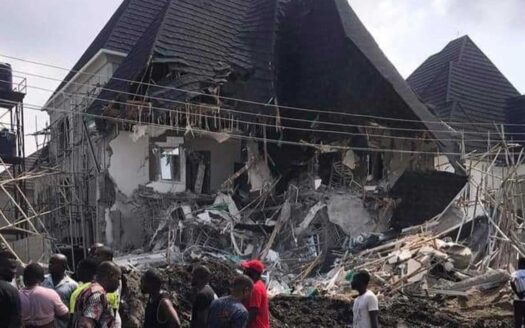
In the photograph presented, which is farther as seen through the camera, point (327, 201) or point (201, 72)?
point (201, 72)

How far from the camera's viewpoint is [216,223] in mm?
19016

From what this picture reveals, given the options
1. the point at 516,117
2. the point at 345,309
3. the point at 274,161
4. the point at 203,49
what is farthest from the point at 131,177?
the point at 516,117

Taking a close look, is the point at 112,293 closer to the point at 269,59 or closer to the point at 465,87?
the point at 269,59

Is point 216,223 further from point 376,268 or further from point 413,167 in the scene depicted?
point 413,167

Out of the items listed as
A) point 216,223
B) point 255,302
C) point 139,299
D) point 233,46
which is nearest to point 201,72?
point 233,46

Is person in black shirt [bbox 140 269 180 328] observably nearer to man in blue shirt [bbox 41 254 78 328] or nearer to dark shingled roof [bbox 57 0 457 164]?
man in blue shirt [bbox 41 254 78 328]

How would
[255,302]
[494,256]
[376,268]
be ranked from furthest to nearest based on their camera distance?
[494,256], [376,268], [255,302]

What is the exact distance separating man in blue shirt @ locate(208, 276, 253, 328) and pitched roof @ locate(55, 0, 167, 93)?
1990 centimetres

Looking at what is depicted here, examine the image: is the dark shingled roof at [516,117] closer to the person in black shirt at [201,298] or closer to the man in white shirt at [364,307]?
the man in white shirt at [364,307]

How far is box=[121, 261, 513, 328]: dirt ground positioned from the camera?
39.7ft

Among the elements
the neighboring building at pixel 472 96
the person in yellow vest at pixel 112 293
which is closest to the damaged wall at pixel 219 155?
the neighboring building at pixel 472 96

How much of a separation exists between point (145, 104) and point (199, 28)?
16.1 feet

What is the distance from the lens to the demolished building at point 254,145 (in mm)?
19578

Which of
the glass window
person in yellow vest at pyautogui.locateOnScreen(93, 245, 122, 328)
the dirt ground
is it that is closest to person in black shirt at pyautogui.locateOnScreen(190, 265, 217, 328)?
person in yellow vest at pyautogui.locateOnScreen(93, 245, 122, 328)
